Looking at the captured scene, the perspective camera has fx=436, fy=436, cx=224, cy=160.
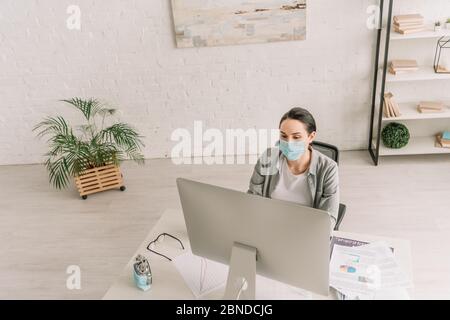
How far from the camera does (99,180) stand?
3867mm

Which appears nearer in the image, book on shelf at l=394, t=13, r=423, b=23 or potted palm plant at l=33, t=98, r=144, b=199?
book on shelf at l=394, t=13, r=423, b=23

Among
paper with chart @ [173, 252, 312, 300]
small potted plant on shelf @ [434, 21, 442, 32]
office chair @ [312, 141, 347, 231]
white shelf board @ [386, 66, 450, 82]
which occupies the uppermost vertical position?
small potted plant on shelf @ [434, 21, 442, 32]

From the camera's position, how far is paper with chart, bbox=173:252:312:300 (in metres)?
1.75

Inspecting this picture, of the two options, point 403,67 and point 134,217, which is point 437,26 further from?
point 134,217

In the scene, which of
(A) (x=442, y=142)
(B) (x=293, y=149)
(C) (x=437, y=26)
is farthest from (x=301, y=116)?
(A) (x=442, y=142)

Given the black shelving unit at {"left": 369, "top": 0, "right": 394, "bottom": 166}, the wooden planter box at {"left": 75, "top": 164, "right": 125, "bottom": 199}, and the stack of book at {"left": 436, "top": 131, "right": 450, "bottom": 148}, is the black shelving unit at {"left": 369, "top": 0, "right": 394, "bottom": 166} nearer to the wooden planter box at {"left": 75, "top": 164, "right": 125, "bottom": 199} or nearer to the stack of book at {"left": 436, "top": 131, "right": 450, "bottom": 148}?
the stack of book at {"left": 436, "top": 131, "right": 450, "bottom": 148}

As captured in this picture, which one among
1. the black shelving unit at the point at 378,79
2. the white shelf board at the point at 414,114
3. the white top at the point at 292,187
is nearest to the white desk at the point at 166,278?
the white top at the point at 292,187

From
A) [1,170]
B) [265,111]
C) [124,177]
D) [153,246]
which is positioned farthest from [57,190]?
[153,246]

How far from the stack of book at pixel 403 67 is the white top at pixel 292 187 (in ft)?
6.42

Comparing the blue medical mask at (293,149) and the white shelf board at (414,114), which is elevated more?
the blue medical mask at (293,149)

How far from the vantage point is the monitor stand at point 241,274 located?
62.9 inches

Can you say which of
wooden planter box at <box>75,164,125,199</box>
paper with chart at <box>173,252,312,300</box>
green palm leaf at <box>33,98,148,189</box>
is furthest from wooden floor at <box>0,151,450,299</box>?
paper with chart at <box>173,252,312,300</box>

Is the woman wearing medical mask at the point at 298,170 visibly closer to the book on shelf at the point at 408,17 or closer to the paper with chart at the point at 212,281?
the paper with chart at the point at 212,281

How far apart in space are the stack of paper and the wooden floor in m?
0.85
